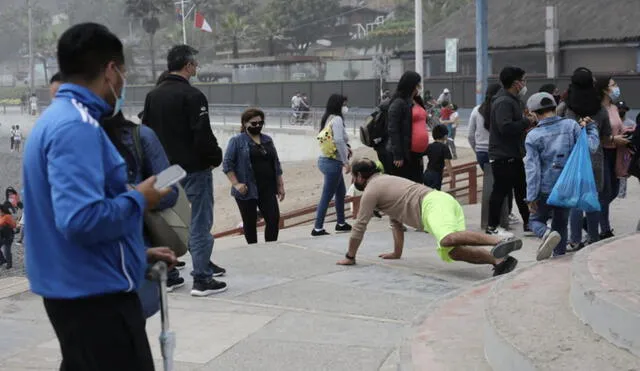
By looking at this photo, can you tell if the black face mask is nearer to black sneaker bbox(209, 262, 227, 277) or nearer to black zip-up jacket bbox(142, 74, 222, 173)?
black sneaker bbox(209, 262, 227, 277)

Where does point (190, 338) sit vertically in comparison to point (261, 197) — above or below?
below

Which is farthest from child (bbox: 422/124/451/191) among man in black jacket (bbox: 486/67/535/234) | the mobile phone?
the mobile phone

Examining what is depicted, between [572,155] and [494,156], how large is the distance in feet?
5.84

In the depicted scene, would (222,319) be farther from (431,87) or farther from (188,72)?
(431,87)

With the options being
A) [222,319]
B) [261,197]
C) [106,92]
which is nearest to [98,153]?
[106,92]

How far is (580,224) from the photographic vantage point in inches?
332

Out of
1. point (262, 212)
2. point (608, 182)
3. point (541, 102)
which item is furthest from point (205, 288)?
point (608, 182)

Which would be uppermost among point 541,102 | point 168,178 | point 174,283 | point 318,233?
point 541,102

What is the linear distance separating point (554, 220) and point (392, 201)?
1381 millimetres

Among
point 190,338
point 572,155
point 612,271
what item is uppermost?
point 572,155

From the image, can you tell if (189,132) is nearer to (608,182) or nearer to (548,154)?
(548,154)

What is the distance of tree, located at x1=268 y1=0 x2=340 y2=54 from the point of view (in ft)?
292

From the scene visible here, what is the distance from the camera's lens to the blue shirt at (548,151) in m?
7.76

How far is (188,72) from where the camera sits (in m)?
6.96
